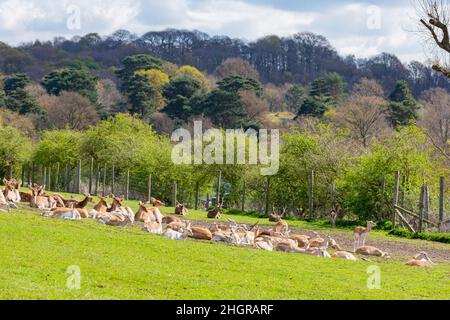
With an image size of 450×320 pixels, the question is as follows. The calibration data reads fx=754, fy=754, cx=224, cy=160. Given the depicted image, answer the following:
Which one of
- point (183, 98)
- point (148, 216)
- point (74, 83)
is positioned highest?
point (74, 83)

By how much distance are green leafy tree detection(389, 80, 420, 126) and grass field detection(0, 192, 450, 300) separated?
6672 centimetres

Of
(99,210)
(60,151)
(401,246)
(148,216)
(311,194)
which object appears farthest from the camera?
(60,151)

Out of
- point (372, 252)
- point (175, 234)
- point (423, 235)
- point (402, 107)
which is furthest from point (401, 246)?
point (402, 107)

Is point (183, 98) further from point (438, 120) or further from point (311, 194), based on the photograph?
point (311, 194)

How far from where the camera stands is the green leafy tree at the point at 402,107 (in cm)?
8662

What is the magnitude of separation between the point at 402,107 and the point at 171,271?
3021 inches

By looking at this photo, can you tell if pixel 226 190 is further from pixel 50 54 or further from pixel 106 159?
pixel 50 54

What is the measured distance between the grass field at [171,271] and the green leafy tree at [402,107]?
219ft

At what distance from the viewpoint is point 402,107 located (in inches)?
3433

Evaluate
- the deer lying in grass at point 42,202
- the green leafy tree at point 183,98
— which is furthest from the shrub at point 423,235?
the green leafy tree at point 183,98

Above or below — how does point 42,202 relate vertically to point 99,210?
above

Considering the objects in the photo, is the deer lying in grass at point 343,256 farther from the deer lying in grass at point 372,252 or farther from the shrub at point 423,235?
the shrub at point 423,235

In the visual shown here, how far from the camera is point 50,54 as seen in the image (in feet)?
631
